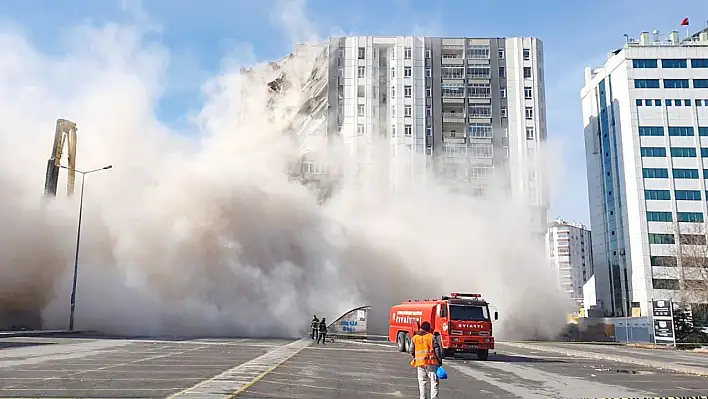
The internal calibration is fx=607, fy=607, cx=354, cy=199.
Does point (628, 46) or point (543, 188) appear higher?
point (628, 46)

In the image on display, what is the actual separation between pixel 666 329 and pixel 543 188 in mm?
32186

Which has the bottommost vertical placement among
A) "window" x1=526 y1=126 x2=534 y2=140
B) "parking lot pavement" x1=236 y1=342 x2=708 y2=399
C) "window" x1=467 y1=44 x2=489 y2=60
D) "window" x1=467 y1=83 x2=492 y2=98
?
"parking lot pavement" x1=236 y1=342 x2=708 y2=399

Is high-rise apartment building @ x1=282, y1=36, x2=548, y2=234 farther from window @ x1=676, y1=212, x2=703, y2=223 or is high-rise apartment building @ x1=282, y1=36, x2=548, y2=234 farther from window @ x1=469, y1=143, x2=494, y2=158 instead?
window @ x1=676, y1=212, x2=703, y2=223

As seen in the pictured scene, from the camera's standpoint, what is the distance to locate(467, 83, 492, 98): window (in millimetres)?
73125

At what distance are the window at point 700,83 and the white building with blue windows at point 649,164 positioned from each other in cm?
11

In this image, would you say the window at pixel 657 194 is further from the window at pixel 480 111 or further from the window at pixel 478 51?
the window at pixel 478 51

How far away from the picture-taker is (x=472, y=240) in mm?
56125

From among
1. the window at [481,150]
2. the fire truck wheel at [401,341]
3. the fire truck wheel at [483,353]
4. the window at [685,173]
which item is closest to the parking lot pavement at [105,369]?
the fire truck wheel at [401,341]

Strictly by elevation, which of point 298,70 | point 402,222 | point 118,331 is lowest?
point 118,331

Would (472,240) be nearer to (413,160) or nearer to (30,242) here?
(413,160)

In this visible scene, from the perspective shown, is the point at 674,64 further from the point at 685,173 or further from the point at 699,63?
the point at 685,173

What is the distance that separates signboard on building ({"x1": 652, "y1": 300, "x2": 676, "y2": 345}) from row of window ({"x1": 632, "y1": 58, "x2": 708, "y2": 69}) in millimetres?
51744

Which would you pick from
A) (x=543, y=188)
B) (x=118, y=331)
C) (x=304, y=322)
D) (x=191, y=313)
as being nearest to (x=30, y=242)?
(x=118, y=331)

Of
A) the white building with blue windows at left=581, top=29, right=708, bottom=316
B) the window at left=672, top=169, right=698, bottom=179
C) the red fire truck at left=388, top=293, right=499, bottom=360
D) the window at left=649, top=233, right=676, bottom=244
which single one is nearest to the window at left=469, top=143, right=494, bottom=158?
the white building with blue windows at left=581, top=29, right=708, bottom=316
